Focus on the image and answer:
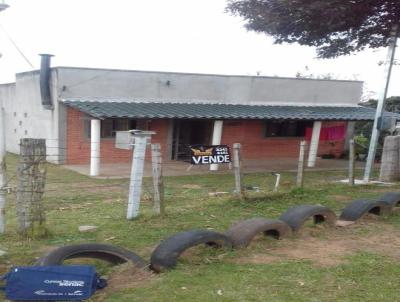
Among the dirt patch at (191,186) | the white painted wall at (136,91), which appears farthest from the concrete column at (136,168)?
the white painted wall at (136,91)

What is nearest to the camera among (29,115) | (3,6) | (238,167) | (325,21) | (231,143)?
(3,6)

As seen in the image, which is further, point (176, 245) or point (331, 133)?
point (331, 133)

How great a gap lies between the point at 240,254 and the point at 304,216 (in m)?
1.49

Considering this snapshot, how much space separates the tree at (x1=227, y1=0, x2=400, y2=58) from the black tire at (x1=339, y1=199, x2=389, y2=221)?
5867 mm

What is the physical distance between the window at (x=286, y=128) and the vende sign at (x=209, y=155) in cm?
714

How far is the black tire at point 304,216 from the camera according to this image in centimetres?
643

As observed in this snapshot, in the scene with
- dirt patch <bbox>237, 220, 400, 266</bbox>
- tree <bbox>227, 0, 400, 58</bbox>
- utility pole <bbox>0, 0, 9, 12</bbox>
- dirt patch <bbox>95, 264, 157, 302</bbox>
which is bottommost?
dirt patch <bbox>237, 220, 400, 266</bbox>

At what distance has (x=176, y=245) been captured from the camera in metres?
4.96

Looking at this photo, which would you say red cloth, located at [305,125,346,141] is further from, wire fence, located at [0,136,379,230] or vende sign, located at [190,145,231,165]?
vende sign, located at [190,145,231,165]

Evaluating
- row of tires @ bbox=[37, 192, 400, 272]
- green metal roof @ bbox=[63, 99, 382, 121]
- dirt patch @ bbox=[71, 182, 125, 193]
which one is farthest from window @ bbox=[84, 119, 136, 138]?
row of tires @ bbox=[37, 192, 400, 272]

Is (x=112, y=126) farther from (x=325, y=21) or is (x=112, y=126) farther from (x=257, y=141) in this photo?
(x=325, y=21)

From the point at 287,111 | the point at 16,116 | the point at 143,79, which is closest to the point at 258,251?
the point at 143,79

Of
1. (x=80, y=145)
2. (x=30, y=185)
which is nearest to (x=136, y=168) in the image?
(x=30, y=185)

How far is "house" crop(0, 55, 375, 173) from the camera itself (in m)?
18.4
